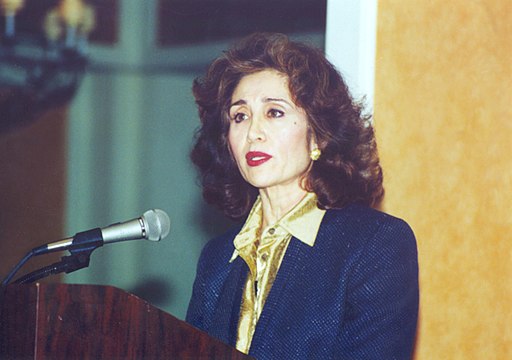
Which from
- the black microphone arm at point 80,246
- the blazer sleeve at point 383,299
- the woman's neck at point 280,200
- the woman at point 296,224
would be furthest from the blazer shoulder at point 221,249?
the black microphone arm at point 80,246

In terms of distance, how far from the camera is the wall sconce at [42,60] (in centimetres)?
322

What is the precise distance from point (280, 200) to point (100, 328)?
0.83 m

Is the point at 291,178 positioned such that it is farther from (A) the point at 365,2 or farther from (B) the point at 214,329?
(A) the point at 365,2

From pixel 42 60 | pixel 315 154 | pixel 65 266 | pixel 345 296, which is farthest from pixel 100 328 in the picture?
pixel 42 60

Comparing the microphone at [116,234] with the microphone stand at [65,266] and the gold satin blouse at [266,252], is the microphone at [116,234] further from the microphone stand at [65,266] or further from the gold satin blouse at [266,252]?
the gold satin blouse at [266,252]

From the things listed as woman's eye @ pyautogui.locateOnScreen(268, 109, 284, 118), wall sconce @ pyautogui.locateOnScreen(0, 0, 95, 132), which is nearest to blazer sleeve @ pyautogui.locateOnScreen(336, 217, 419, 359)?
woman's eye @ pyautogui.locateOnScreen(268, 109, 284, 118)

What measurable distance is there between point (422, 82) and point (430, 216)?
0.41 m

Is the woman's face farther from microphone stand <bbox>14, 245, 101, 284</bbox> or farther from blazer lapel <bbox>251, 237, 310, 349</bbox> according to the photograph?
microphone stand <bbox>14, 245, 101, 284</bbox>

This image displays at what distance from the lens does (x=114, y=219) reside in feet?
11.5

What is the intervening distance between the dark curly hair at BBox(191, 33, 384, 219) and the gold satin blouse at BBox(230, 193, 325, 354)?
0.05 meters

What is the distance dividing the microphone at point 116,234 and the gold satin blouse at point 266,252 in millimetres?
403

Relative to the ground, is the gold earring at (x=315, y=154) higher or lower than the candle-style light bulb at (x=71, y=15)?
lower

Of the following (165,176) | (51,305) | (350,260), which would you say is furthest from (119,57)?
(51,305)

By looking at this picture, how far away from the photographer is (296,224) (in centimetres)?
175
